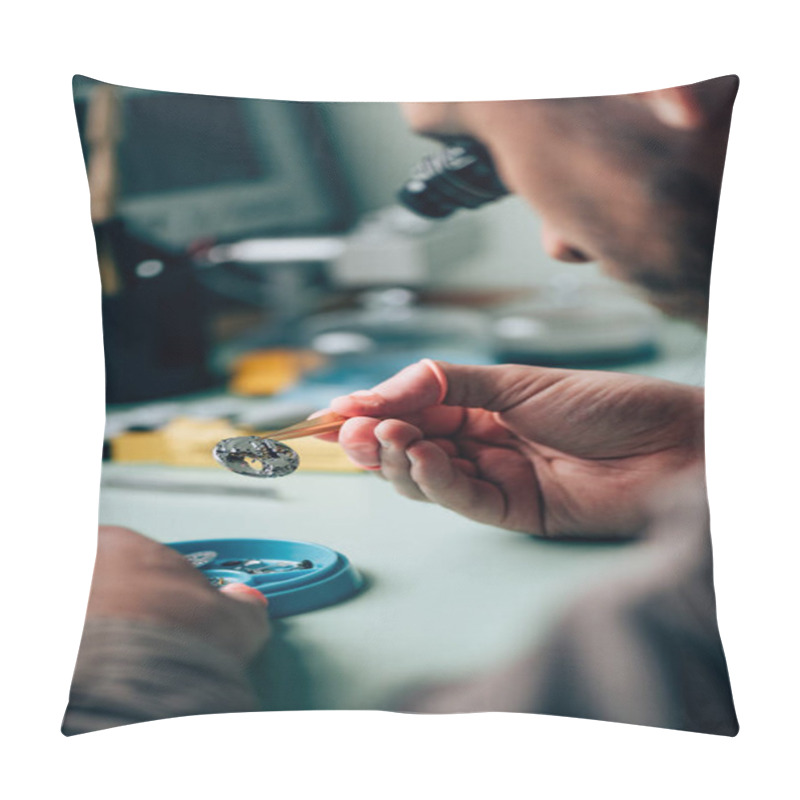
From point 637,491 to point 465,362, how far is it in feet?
1.03

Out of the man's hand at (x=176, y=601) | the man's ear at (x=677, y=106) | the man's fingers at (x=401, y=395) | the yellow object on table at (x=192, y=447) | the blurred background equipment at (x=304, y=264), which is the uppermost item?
the man's ear at (x=677, y=106)

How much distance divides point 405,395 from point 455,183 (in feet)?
1.03

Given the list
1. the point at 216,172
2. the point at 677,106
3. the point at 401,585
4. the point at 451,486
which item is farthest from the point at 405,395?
the point at 677,106

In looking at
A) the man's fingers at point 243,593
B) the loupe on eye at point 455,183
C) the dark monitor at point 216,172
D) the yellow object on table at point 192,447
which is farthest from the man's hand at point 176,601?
the loupe on eye at point 455,183

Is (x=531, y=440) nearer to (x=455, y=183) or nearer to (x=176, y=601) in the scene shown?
(x=455, y=183)

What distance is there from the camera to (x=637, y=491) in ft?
5.62

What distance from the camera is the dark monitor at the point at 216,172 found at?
5.59 ft

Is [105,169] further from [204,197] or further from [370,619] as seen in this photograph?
[370,619]

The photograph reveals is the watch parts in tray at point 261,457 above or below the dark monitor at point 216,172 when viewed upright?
below

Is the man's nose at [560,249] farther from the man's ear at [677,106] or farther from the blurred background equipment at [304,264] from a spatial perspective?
the man's ear at [677,106]

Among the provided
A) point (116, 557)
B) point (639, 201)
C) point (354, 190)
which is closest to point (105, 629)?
point (116, 557)

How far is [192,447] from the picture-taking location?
1.73 meters

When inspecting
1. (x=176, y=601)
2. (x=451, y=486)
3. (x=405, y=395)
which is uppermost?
(x=405, y=395)

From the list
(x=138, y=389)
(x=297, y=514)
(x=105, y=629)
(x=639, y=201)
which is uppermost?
(x=639, y=201)
